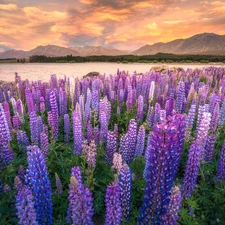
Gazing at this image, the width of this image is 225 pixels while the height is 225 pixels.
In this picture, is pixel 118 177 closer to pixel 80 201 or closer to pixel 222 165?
pixel 80 201

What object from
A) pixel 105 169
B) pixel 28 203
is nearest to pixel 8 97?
pixel 105 169

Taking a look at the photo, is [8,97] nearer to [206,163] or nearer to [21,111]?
[21,111]

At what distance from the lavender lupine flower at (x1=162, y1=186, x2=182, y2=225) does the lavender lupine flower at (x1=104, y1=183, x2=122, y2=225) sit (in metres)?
0.54

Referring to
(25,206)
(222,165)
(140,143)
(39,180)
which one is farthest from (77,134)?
A: (222,165)

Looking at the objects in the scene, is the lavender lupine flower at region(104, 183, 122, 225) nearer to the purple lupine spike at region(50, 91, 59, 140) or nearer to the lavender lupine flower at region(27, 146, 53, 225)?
the lavender lupine flower at region(27, 146, 53, 225)

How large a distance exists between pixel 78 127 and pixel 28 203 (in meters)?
2.20

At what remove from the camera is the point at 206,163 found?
13.3 ft

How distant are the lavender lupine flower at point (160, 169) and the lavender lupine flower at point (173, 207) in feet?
0.31

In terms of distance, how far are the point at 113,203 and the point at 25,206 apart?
824 mm

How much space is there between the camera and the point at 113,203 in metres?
2.14

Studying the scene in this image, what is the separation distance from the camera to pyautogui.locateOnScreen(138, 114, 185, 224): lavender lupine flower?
228 cm

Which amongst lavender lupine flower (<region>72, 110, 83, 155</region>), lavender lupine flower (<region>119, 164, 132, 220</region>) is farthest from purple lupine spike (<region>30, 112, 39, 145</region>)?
lavender lupine flower (<region>119, 164, 132, 220</region>)

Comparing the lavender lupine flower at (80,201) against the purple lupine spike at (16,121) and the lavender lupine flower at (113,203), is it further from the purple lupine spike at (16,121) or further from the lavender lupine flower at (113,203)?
the purple lupine spike at (16,121)

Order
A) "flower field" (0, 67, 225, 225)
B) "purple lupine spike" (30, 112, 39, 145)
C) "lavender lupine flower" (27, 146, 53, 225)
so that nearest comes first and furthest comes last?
"flower field" (0, 67, 225, 225)
"lavender lupine flower" (27, 146, 53, 225)
"purple lupine spike" (30, 112, 39, 145)
